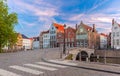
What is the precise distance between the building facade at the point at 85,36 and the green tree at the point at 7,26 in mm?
38493

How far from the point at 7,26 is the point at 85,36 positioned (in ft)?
138

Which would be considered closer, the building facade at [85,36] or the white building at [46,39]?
the building facade at [85,36]

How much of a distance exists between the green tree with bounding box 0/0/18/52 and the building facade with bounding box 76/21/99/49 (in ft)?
126

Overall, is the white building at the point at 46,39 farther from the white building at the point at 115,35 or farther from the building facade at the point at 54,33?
the white building at the point at 115,35

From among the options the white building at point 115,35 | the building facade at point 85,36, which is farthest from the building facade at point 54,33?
the white building at point 115,35

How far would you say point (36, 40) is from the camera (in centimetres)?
11456

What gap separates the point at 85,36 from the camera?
79000 mm

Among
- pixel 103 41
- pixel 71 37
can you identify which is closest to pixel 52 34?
pixel 71 37

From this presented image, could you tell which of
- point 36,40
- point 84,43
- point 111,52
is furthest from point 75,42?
point 36,40

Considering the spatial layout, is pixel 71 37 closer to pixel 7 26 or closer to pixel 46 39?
pixel 46 39

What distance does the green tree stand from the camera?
137 ft

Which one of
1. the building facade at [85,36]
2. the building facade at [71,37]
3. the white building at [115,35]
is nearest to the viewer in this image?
the white building at [115,35]

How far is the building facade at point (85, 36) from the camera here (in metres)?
78.4

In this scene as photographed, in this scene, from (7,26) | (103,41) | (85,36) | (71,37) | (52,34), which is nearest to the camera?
(7,26)
